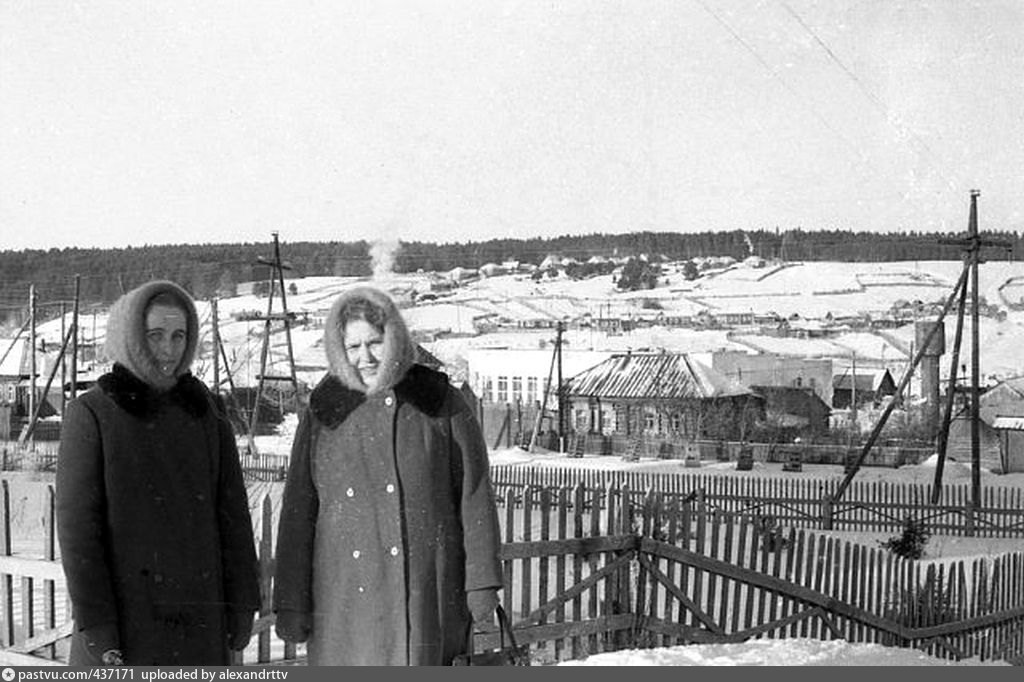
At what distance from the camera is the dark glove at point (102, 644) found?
2602 millimetres

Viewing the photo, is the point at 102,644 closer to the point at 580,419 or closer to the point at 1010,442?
the point at 580,419

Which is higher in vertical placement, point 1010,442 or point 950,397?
point 950,397

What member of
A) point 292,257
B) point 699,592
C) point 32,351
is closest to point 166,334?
point 292,257

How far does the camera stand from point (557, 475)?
789 centimetres

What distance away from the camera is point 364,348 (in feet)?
9.28

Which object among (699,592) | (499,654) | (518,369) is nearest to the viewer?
(499,654)

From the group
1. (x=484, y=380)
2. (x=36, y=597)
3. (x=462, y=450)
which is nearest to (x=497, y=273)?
(x=484, y=380)

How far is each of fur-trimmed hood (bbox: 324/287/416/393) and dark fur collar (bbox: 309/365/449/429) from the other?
0.02 m

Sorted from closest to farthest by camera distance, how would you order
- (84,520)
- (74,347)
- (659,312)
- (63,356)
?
1. (84,520)
2. (74,347)
3. (63,356)
4. (659,312)

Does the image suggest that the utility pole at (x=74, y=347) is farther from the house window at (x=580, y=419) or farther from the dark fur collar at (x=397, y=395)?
the house window at (x=580, y=419)

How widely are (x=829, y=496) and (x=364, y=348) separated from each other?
7007mm

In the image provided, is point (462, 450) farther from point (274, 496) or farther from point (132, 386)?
point (274, 496)

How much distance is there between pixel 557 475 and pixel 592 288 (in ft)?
9.26

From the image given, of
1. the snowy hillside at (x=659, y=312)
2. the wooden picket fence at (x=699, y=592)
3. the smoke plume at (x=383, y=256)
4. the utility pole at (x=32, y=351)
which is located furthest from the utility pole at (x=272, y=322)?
the wooden picket fence at (x=699, y=592)
